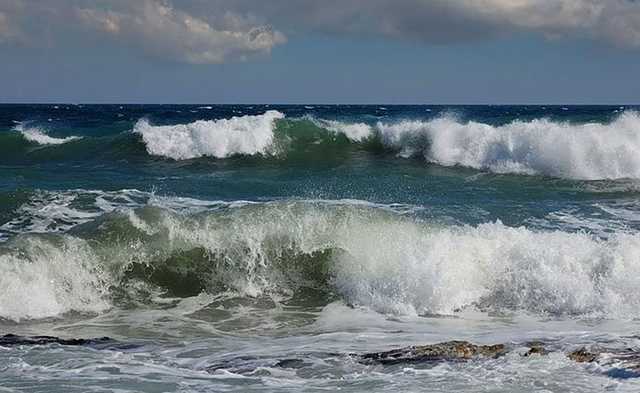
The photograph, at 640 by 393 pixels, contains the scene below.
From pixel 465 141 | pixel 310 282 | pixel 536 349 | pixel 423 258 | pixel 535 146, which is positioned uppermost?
pixel 465 141

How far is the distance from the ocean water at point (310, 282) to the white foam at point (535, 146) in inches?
75.0

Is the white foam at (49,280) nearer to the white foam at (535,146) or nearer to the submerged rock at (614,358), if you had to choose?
the submerged rock at (614,358)

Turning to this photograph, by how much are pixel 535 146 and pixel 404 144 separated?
5310 mm

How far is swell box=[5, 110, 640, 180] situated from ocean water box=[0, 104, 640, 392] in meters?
2.59

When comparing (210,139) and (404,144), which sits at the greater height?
(210,139)

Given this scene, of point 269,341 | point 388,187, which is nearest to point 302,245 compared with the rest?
point 269,341

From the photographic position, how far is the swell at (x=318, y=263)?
417 inches

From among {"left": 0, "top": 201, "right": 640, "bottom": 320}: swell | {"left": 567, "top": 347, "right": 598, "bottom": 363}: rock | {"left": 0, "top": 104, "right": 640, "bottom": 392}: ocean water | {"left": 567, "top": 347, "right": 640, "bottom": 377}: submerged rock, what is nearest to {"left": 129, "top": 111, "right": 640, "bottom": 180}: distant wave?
{"left": 0, "top": 104, "right": 640, "bottom": 392}: ocean water

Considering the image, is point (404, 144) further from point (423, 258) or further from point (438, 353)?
point (438, 353)

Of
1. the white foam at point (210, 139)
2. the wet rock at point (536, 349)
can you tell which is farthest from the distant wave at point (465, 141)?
the wet rock at point (536, 349)

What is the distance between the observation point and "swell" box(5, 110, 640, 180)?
80.3ft

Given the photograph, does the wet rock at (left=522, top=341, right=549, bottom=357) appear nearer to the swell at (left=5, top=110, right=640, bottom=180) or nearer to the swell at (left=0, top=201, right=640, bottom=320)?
the swell at (left=0, top=201, right=640, bottom=320)

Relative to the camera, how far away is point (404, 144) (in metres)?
29.7

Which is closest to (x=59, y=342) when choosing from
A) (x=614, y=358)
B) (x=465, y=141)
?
(x=614, y=358)
